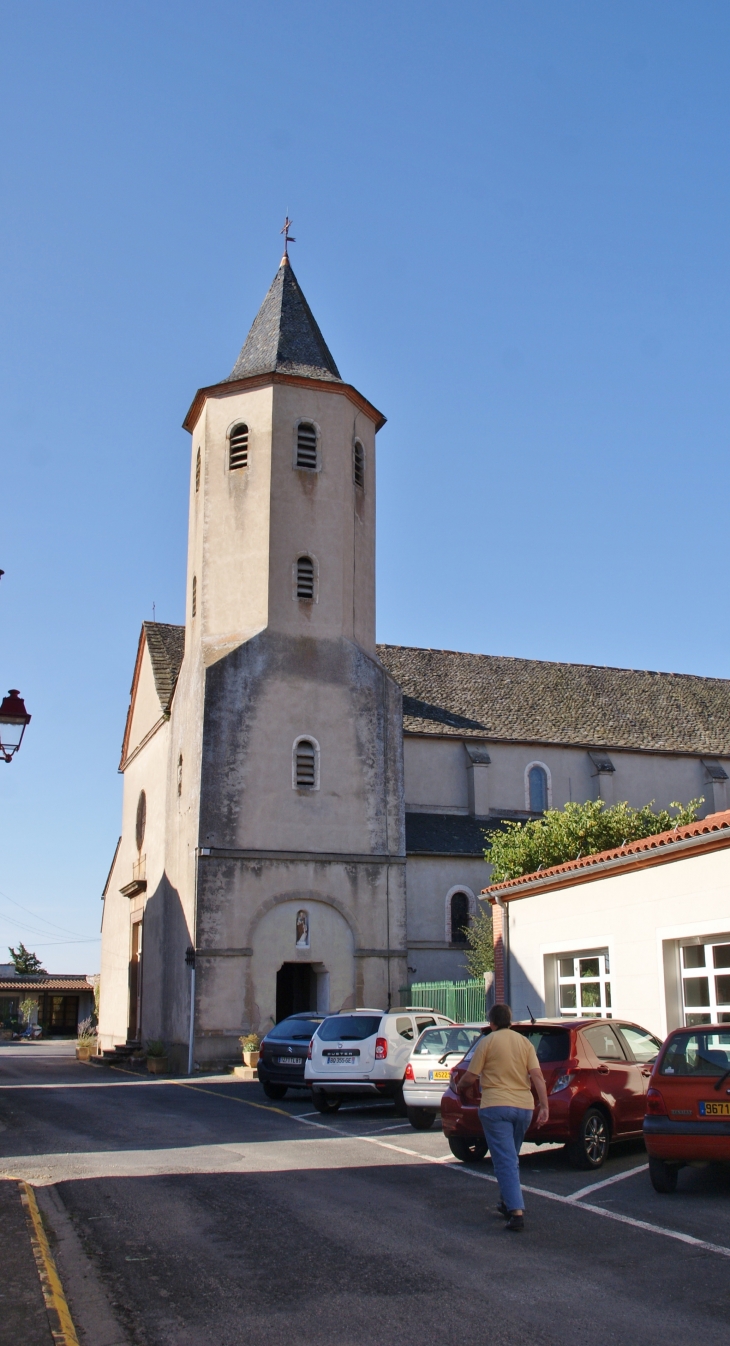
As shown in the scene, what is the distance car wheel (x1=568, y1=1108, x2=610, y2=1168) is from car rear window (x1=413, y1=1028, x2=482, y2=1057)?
3.17 metres

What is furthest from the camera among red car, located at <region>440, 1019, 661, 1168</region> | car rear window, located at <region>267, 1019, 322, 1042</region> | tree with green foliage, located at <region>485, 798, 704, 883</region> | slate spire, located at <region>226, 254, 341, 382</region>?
slate spire, located at <region>226, 254, 341, 382</region>

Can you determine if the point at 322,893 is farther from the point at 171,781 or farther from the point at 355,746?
the point at 171,781

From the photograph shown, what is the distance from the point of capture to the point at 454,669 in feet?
137

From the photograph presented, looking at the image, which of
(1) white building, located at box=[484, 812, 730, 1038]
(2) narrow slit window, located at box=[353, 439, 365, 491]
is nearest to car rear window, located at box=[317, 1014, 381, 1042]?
(1) white building, located at box=[484, 812, 730, 1038]

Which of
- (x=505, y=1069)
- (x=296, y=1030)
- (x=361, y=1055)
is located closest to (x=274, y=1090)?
(x=296, y=1030)

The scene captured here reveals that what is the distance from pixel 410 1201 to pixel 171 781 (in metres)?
24.1

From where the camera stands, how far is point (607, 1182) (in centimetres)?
1112

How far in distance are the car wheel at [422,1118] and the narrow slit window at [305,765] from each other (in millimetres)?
15117

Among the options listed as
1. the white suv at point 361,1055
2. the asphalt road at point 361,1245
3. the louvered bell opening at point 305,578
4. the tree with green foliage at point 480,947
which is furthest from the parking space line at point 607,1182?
the louvered bell opening at point 305,578

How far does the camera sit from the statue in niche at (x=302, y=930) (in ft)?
96.3

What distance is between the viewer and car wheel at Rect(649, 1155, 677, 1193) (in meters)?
10.4

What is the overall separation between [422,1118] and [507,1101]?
7029 millimetres

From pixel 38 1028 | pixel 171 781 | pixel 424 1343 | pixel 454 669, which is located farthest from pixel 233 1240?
pixel 38 1028

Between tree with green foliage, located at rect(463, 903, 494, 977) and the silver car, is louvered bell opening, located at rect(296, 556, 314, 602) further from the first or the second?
the silver car
